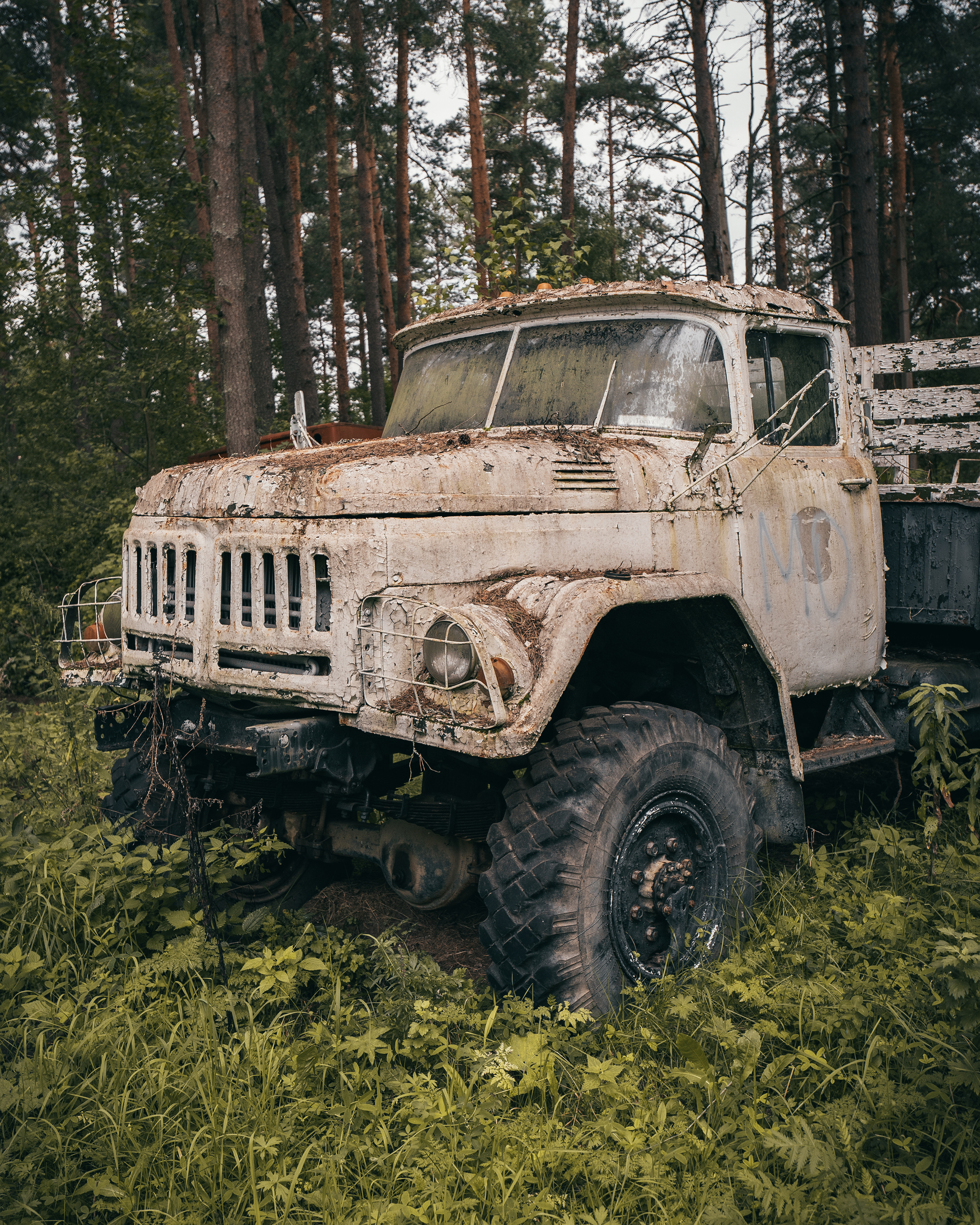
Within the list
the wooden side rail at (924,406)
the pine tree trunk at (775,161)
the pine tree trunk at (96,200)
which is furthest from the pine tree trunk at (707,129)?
the wooden side rail at (924,406)

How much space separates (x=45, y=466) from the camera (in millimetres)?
11789

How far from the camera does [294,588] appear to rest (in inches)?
122

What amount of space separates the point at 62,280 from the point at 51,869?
9289mm

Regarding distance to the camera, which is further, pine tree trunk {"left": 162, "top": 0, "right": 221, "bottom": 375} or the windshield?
pine tree trunk {"left": 162, "top": 0, "right": 221, "bottom": 375}

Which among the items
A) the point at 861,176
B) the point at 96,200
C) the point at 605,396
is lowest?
the point at 605,396

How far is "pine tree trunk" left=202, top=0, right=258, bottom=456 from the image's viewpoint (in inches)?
345

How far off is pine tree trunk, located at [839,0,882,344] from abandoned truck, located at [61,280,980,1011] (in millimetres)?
7951

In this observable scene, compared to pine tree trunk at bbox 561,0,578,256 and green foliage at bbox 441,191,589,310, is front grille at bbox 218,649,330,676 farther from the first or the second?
pine tree trunk at bbox 561,0,578,256

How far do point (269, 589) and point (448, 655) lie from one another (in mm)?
710

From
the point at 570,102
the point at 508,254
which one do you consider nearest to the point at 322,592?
the point at 508,254

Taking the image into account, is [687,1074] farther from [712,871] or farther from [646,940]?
[712,871]

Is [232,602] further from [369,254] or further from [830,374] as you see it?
[369,254]

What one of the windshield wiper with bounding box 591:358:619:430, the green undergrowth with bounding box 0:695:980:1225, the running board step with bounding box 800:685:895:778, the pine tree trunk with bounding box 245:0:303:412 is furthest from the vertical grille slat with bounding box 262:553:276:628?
the pine tree trunk with bounding box 245:0:303:412

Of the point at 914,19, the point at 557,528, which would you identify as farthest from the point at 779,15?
the point at 557,528
